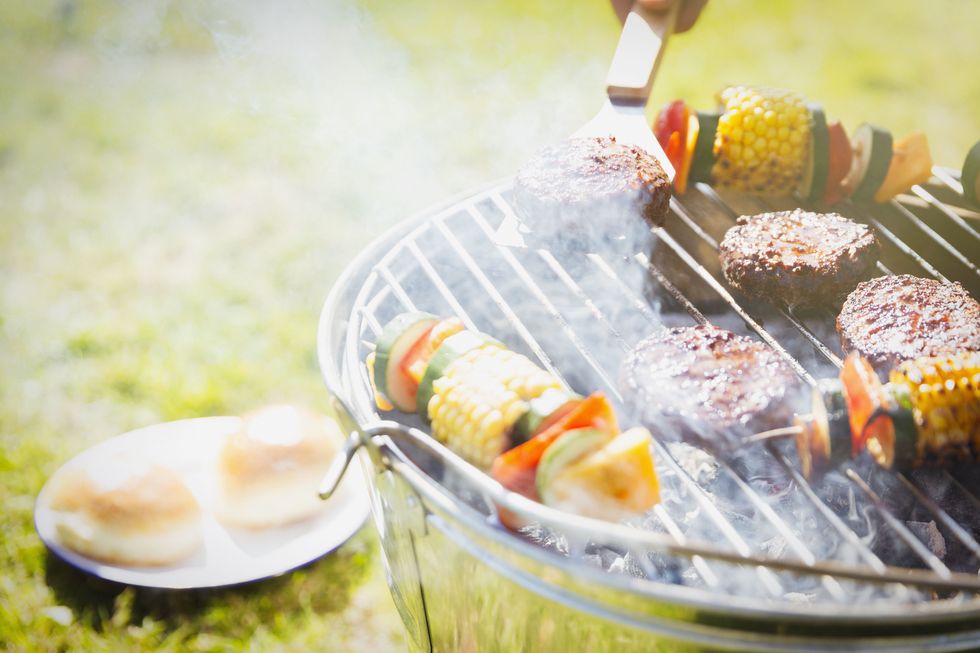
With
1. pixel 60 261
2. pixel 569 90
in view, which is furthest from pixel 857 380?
pixel 569 90

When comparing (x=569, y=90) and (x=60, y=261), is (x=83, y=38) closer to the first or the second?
(x=60, y=261)

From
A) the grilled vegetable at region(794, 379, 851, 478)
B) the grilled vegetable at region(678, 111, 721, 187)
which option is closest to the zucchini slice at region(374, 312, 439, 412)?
the grilled vegetable at region(794, 379, 851, 478)

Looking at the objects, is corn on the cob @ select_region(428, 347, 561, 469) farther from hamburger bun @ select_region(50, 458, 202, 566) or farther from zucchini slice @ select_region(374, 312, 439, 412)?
hamburger bun @ select_region(50, 458, 202, 566)

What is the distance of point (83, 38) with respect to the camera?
751 centimetres

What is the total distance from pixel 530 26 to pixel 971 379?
6.70m

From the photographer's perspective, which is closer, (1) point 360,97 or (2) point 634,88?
(2) point 634,88

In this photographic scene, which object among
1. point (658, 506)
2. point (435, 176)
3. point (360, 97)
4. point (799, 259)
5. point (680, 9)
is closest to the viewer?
point (658, 506)

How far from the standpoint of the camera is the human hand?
127 inches

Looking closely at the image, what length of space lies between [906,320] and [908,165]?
3.10ft

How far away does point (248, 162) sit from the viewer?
6.25 meters

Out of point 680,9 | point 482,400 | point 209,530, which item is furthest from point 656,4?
point 209,530

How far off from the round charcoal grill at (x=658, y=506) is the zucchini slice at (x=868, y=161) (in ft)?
0.33

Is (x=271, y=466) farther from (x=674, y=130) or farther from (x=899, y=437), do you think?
(x=899, y=437)

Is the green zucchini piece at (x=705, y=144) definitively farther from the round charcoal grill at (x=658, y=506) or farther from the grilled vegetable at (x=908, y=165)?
the grilled vegetable at (x=908, y=165)
